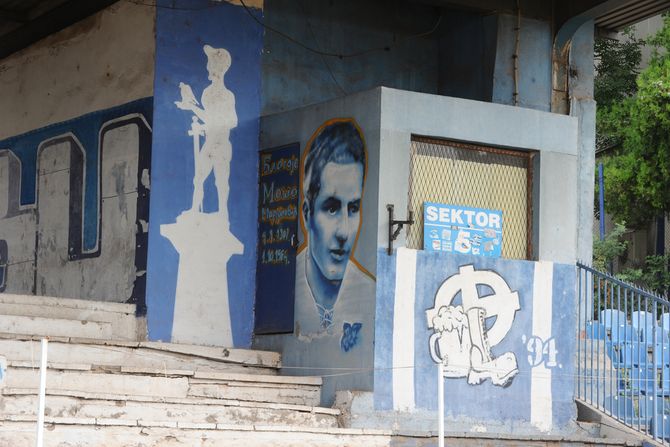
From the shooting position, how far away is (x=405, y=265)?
14.9 m

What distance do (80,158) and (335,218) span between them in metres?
4.40

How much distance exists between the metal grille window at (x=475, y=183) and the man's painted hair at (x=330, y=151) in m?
0.68

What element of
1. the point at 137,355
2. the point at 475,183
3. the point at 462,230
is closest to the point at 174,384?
the point at 137,355

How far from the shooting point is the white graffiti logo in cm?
1502

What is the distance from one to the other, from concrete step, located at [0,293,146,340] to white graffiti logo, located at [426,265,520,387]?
372 centimetres

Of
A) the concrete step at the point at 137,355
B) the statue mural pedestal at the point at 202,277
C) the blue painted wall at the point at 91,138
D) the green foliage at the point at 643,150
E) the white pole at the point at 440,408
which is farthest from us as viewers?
the green foliage at the point at 643,150

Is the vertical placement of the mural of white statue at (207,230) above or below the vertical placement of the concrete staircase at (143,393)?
above

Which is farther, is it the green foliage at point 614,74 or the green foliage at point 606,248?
the green foliage at point 614,74

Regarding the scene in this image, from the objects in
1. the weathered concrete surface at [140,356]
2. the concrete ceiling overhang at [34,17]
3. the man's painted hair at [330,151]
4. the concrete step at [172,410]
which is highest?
the concrete ceiling overhang at [34,17]

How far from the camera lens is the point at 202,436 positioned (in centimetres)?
1241

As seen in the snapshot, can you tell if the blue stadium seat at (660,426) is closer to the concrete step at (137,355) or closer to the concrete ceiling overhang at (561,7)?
the concrete step at (137,355)

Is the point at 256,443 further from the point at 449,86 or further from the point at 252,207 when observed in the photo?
the point at 449,86

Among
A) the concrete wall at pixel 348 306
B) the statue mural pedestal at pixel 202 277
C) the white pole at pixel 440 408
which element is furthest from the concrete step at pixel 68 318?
the white pole at pixel 440 408

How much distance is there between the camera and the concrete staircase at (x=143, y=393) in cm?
1204
